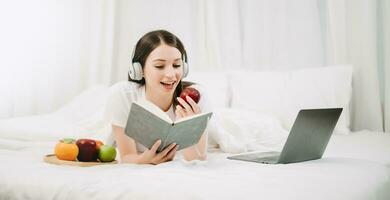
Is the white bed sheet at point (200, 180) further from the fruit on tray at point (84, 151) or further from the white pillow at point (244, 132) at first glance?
the white pillow at point (244, 132)

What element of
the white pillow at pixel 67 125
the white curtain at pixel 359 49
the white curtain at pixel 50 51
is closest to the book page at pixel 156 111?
the white pillow at pixel 67 125

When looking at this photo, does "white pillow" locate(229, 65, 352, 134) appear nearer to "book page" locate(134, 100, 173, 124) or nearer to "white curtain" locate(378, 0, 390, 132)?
"white curtain" locate(378, 0, 390, 132)

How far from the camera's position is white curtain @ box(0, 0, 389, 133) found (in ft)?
7.95

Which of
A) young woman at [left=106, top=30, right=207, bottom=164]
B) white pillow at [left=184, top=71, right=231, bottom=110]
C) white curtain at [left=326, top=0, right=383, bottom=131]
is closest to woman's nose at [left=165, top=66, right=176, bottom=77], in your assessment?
young woman at [left=106, top=30, right=207, bottom=164]

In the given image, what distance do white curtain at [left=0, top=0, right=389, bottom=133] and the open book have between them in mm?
1445

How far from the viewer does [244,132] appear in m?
1.85

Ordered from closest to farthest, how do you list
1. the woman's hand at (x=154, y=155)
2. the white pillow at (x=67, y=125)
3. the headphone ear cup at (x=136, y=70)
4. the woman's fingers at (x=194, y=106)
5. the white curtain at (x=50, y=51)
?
1. the woman's hand at (x=154, y=155)
2. the woman's fingers at (x=194, y=106)
3. the headphone ear cup at (x=136, y=70)
4. the white pillow at (x=67, y=125)
5. the white curtain at (x=50, y=51)

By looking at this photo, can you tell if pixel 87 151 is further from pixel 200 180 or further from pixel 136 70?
pixel 200 180

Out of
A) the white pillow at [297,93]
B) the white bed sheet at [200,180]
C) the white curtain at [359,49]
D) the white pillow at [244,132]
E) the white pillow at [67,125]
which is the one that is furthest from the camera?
the white curtain at [359,49]

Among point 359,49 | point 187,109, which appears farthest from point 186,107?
point 359,49

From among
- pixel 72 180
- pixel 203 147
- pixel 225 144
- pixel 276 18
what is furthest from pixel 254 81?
pixel 72 180

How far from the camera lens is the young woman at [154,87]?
148 cm

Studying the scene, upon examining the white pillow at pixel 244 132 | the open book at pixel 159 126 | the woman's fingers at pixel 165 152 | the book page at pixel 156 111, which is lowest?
the white pillow at pixel 244 132

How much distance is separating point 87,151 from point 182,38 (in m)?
1.70
